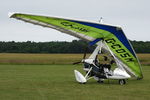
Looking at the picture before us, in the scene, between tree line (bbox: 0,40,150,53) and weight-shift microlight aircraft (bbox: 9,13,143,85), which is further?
tree line (bbox: 0,40,150,53)

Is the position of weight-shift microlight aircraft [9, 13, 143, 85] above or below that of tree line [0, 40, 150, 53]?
above

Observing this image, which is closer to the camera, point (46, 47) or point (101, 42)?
point (101, 42)

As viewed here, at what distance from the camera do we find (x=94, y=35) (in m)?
19.4

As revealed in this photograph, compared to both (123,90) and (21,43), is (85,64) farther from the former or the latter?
(21,43)

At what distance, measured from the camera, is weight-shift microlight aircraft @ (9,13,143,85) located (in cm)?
1920

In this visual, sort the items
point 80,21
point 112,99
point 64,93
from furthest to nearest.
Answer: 1. point 80,21
2. point 64,93
3. point 112,99

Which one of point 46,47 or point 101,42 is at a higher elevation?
point 101,42

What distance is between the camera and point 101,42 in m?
19.8

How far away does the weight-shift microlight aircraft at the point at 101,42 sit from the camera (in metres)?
19.2

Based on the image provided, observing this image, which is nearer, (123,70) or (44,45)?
(123,70)

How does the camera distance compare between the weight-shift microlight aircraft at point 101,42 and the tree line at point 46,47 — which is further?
the tree line at point 46,47

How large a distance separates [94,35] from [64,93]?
4.48 m

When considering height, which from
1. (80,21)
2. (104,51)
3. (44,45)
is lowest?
A: (44,45)

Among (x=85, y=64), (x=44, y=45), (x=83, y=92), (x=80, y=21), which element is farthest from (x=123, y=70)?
(x=44, y=45)
